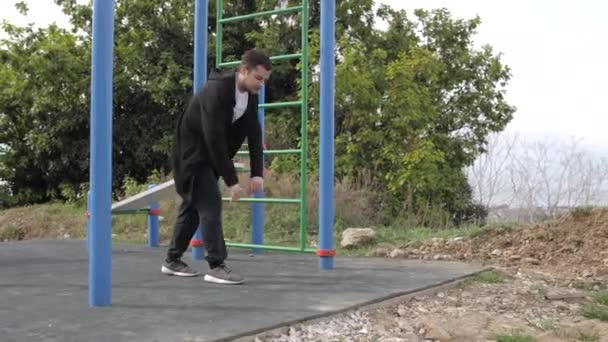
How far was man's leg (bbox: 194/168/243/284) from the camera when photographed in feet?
12.9

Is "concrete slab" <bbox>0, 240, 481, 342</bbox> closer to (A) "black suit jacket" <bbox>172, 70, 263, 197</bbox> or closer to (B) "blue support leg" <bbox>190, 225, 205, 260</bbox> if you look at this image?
(B) "blue support leg" <bbox>190, 225, 205, 260</bbox>

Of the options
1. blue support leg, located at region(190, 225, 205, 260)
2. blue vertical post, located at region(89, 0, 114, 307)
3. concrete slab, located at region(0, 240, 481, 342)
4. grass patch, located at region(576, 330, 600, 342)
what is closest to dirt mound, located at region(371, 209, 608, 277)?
concrete slab, located at region(0, 240, 481, 342)

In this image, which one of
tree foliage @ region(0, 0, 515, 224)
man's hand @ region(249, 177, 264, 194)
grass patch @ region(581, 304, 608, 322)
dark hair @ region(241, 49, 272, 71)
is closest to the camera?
grass patch @ region(581, 304, 608, 322)

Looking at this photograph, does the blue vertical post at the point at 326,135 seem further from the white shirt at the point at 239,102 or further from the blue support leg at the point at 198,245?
the blue support leg at the point at 198,245

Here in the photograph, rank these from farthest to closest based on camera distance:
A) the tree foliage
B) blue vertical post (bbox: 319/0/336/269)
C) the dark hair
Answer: the tree foliage, blue vertical post (bbox: 319/0/336/269), the dark hair

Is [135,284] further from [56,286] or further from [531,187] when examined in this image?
[531,187]

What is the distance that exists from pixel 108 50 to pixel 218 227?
4.05ft

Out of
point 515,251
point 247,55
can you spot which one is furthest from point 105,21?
point 515,251

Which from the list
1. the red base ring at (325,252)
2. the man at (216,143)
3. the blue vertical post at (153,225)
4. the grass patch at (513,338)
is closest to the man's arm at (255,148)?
the man at (216,143)

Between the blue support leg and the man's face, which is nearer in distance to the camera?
the man's face

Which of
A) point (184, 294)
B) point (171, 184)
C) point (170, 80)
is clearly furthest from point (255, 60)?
point (170, 80)

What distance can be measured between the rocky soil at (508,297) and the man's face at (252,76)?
1429 millimetres

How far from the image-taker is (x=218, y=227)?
3.95m

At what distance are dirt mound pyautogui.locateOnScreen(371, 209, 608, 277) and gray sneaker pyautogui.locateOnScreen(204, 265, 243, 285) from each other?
218 cm
